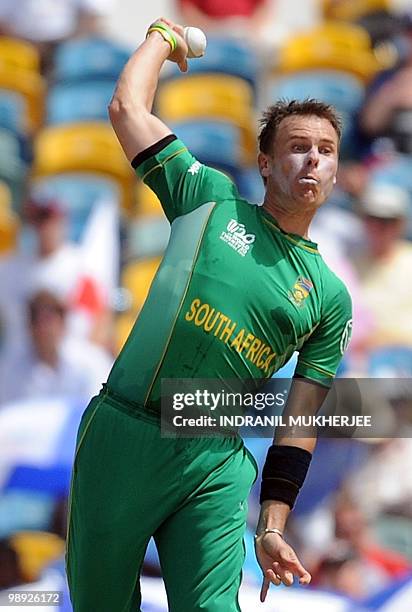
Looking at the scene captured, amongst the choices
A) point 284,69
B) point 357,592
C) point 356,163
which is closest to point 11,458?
point 357,592

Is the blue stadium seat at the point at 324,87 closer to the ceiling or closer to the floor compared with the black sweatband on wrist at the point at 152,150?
closer to the ceiling

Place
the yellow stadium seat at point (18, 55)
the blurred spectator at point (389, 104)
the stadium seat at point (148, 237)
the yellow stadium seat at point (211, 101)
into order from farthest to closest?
the yellow stadium seat at point (18, 55) < the yellow stadium seat at point (211, 101) < the blurred spectator at point (389, 104) < the stadium seat at point (148, 237)

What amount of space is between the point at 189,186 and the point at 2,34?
20.5 ft

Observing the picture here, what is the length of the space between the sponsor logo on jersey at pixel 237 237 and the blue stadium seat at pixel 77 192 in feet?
14.9

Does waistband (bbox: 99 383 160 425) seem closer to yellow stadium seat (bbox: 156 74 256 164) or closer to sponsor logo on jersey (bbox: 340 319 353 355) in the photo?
sponsor logo on jersey (bbox: 340 319 353 355)

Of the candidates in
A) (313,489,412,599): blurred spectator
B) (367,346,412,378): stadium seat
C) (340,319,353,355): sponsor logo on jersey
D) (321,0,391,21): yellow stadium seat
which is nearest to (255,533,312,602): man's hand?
(340,319,353,355): sponsor logo on jersey

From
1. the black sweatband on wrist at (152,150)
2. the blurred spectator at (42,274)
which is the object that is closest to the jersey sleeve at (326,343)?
the black sweatband on wrist at (152,150)

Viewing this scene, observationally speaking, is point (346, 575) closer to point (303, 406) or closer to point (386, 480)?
Answer: point (386, 480)

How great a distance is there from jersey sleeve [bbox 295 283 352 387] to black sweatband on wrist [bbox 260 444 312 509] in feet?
0.66

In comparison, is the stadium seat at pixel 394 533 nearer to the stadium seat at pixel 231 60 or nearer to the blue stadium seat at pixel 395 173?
the blue stadium seat at pixel 395 173

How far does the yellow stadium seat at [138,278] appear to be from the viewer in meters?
7.49

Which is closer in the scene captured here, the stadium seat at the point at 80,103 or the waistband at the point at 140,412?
the waistband at the point at 140,412

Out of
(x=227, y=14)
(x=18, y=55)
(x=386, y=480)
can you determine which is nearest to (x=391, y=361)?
(x=386, y=480)

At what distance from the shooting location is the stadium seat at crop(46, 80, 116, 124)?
875 cm
